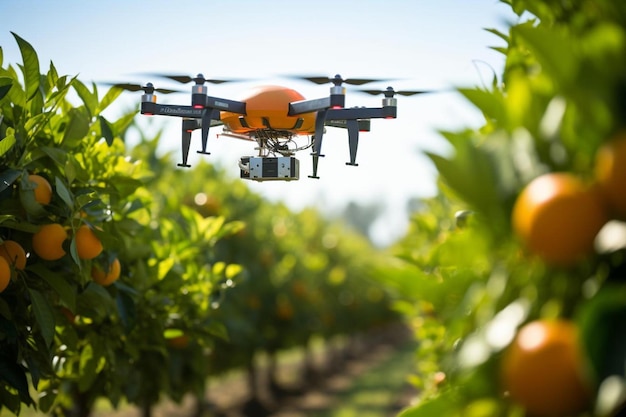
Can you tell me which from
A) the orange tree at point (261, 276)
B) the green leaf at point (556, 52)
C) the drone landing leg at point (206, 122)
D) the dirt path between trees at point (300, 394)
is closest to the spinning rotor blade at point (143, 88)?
the drone landing leg at point (206, 122)

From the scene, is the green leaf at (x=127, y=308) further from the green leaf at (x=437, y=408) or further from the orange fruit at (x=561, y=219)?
the orange fruit at (x=561, y=219)

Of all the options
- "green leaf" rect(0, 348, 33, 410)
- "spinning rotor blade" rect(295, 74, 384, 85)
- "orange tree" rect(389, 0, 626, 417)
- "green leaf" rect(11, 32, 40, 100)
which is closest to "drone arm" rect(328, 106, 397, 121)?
"spinning rotor blade" rect(295, 74, 384, 85)

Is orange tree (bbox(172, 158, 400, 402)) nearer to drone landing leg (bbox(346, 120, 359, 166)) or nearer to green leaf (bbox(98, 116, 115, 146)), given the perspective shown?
drone landing leg (bbox(346, 120, 359, 166))

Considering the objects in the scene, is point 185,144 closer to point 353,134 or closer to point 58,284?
point 353,134

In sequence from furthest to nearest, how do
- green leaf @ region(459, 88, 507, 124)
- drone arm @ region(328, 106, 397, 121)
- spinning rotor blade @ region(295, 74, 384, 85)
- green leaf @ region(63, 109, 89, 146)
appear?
1. drone arm @ region(328, 106, 397, 121)
2. spinning rotor blade @ region(295, 74, 384, 85)
3. green leaf @ region(63, 109, 89, 146)
4. green leaf @ region(459, 88, 507, 124)

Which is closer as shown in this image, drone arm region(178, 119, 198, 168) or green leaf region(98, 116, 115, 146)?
green leaf region(98, 116, 115, 146)
